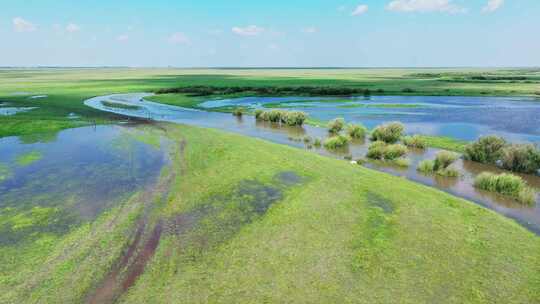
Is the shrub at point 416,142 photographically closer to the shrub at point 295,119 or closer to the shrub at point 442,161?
the shrub at point 442,161

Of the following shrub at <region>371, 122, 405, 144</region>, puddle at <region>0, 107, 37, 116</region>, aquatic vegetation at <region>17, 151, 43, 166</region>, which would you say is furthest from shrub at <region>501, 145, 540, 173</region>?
puddle at <region>0, 107, 37, 116</region>

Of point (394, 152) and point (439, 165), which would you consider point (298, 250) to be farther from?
point (394, 152)

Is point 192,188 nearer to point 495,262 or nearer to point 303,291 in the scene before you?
point 303,291

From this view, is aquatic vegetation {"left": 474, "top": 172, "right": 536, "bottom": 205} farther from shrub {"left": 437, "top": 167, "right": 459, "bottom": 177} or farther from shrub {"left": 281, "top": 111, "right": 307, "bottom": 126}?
shrub {"left": 281, "top": 111, "right": 307, "bottom": 126}

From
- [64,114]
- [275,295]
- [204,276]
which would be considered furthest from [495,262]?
[64,114]

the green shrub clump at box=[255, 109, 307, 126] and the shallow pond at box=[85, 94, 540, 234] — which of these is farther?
the green shrub clump at box=[255, 109, 307, 126]
